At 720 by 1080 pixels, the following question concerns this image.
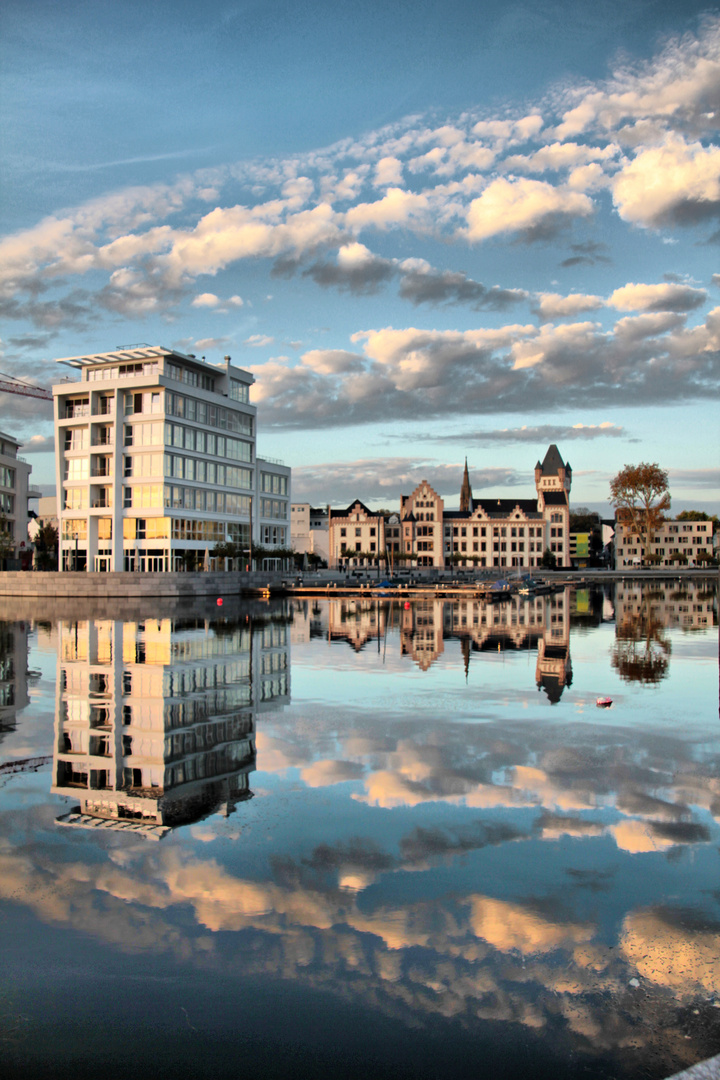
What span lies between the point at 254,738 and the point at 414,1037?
9592mm

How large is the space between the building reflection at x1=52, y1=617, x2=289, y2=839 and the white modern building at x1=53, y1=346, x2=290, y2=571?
190 feet

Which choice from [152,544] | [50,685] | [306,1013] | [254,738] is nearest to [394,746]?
[254,738]

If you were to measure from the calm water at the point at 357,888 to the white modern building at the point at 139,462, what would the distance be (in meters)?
71.8

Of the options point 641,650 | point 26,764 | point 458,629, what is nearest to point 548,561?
point 458,629

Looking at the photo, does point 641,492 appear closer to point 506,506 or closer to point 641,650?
point 506,506

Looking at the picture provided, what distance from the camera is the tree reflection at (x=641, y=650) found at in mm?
25000

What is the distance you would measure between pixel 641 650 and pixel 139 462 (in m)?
68.6

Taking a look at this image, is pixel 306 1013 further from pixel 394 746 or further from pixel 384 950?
pixel 394 746

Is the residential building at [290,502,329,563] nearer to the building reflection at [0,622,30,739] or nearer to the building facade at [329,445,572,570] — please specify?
the building facade at [329,445,572,570]

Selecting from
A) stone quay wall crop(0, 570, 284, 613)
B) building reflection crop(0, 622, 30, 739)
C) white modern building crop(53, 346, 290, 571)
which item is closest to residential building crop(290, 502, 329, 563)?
white modern building crop(53, 346, 290, 571)

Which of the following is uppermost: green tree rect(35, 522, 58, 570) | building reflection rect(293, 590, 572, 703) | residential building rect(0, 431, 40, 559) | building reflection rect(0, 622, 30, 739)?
residential building rect(0, 431, 40, 559)

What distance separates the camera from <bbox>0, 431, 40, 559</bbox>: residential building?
114 meters

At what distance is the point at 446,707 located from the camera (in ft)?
61.4

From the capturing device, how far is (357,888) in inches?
318
